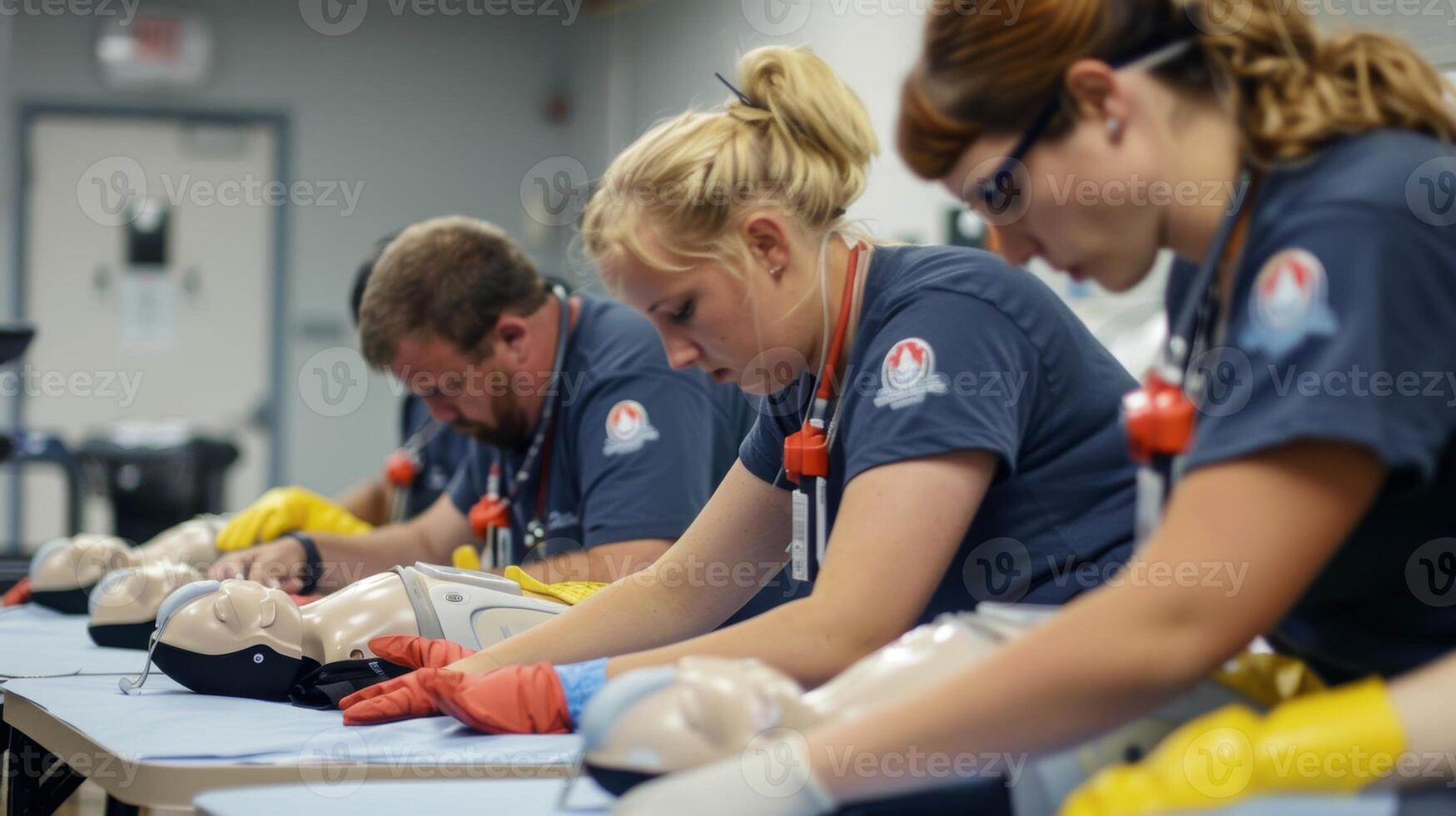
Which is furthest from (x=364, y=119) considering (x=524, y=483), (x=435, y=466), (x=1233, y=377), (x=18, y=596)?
(x=1233, y=377)

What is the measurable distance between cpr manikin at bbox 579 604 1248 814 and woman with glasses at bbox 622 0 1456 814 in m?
0.06

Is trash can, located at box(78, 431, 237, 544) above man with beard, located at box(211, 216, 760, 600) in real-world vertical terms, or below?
below

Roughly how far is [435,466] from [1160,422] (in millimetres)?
2495

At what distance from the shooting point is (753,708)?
93cm

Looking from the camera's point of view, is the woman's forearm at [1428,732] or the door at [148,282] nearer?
the woman's forearm at [1428,732]

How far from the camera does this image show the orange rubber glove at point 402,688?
1.37 meters

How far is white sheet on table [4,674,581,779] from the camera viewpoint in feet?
3.93

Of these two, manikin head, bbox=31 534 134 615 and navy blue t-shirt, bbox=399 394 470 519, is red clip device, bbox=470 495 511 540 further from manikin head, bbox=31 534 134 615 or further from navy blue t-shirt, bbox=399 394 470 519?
navy blue t-shirt, bbox=399 394 470 519

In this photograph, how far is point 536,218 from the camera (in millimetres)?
6863

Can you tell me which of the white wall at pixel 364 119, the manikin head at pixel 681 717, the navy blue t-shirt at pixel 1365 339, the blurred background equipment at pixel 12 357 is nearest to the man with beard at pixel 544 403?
the blurred background equipment at pixel 12 357

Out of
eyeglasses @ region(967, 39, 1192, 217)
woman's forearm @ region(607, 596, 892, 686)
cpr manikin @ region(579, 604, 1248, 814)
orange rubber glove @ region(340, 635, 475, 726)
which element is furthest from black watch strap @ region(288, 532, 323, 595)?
eyeglasses @ region(967, 39, 1192, 217)

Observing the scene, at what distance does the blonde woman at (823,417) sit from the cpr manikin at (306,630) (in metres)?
0.13

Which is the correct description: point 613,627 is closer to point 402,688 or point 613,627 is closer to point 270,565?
→ point 402,688

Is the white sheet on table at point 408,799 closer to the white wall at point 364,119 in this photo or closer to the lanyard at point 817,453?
the lanyard at point 817,453
